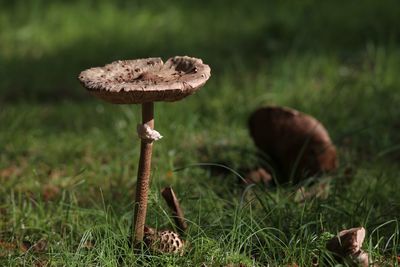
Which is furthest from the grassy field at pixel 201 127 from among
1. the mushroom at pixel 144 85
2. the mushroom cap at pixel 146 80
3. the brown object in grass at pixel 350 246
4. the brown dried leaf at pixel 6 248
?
the mushroom cap at pixel 146 80

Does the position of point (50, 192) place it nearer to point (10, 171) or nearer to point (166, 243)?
point (10, 171)

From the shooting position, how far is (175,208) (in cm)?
370

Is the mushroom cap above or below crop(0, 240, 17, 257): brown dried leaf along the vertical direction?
above

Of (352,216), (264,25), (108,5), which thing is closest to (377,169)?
(352,216)

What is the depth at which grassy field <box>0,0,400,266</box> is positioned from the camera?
3.69 metres

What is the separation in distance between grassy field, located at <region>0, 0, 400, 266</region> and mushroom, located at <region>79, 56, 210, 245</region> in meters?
0.24

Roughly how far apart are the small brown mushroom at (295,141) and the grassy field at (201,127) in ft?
0.49

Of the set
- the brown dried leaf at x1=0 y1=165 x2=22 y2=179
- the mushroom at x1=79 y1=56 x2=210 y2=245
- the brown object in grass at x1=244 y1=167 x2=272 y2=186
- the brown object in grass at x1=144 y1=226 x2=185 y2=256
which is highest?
the mushroom at x1=79 y1=56 x2=210 y2=245

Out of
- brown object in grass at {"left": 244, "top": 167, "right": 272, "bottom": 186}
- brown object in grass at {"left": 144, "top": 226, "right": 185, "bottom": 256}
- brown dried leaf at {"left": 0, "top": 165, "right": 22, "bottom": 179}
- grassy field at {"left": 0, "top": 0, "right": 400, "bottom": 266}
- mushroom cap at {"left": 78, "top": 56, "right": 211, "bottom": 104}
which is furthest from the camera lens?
brown dried leaf at {"left": 0, "top": 165, "right": 22, "bottom": 179}

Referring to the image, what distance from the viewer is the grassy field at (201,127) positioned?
3.69 m

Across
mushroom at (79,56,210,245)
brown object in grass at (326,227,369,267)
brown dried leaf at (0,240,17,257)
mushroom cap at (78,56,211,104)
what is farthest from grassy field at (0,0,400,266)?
mushroom cap at (78,56,211,104)

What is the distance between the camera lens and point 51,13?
26.3 feet

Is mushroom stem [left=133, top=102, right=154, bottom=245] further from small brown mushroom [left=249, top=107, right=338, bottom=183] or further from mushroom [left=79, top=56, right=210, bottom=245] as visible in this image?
small brown mushroom [left=249, top=107, right=338, bottom=183]

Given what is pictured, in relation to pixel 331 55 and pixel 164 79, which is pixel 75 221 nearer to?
pixel 164 79
